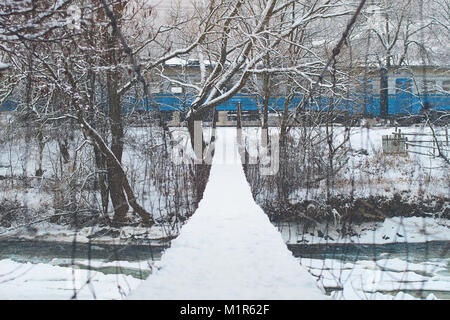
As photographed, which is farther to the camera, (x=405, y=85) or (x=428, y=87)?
(x=405, y=85)

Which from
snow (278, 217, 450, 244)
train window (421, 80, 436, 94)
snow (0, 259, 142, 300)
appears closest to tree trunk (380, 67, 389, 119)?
train window (421, 80, 436, 94)

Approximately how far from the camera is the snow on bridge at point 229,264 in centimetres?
203

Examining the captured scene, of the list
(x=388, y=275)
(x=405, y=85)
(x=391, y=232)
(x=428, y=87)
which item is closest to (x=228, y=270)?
(x=388, y=275)

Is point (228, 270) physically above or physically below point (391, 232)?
above

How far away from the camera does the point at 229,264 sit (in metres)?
2.50

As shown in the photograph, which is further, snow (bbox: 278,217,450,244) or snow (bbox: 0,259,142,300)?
snow (bbox: 278,217,450,244)

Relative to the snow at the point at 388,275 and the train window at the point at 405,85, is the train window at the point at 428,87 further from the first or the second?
the snow at the point at 388,275

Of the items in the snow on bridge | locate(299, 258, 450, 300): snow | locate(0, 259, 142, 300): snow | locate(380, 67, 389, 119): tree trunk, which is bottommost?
locate(299, 258, 450, 300): snow

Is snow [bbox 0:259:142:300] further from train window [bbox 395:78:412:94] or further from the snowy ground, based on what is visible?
train window [bbox 395:78:412:94]

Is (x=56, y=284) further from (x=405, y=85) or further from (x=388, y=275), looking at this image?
(x=405, y=85)

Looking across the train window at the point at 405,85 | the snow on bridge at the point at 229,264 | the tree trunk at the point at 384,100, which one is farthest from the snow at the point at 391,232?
the tree trunk at the point at 384,100

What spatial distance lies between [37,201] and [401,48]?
1071 centimetres

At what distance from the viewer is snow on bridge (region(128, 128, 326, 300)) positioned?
6.66 feet
